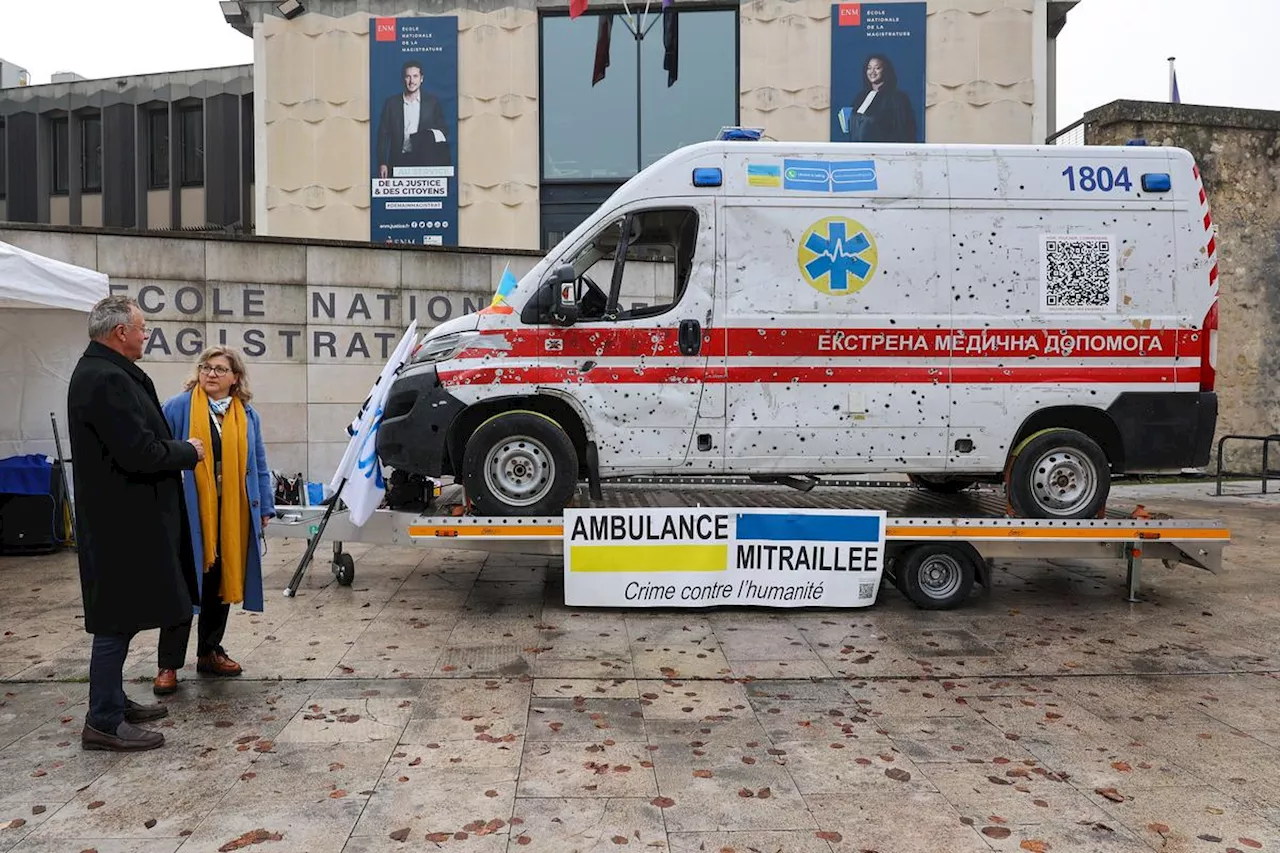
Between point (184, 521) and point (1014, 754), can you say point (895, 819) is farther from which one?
point (184, 521)

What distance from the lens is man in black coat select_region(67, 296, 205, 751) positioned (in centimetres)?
427

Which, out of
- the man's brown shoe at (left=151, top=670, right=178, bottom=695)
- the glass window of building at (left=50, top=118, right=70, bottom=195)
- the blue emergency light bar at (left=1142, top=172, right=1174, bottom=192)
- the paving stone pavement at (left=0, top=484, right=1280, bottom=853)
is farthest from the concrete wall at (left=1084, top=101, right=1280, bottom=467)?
the glass window of building at (left=50, top=118, right=70, bottom=195)

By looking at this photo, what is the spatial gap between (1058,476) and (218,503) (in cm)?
569

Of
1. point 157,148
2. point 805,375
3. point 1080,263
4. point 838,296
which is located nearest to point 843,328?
point 838,296

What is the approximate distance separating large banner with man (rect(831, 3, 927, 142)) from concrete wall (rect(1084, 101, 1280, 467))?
459 centimetres

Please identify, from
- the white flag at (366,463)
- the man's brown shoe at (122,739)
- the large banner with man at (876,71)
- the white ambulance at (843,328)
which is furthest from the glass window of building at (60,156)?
the man's brown shoe at (122,739)

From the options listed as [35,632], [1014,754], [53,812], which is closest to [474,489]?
[35,632]

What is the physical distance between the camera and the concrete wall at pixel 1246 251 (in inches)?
580

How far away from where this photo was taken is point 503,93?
1912 centimetres

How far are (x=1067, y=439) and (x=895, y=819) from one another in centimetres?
426

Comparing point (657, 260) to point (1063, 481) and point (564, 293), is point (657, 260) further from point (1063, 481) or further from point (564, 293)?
point (1063, 481)

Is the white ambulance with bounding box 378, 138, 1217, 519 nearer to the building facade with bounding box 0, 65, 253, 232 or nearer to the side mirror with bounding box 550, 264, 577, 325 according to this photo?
the side mirror with bounding box 550, 264, 577, 325

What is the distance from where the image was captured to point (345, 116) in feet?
63.4

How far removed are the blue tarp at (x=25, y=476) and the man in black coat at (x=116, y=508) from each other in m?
5.27
